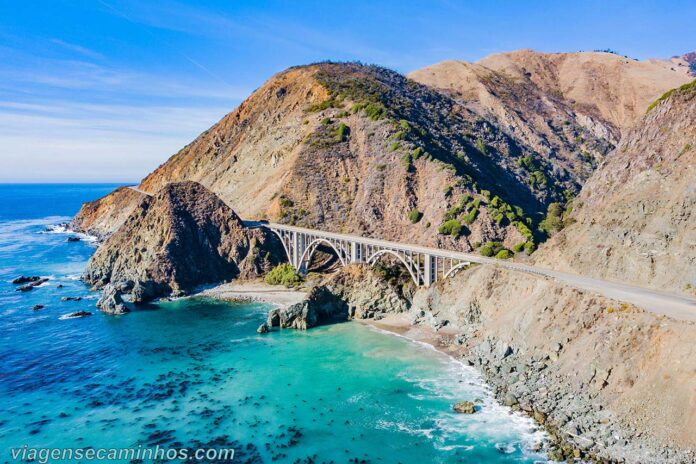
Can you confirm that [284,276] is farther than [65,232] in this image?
No

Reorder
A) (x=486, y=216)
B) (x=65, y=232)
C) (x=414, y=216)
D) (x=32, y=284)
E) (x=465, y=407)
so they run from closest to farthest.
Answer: (x=465, y=407), (x=486, y=216), (x=414, y=216), (x=32, y=284), (x=65, y=232)

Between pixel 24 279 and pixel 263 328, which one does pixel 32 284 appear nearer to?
pixel 24 279

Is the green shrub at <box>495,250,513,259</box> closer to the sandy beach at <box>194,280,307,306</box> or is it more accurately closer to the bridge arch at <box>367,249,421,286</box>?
the bridge arch at <box>367,249,421,286</box>

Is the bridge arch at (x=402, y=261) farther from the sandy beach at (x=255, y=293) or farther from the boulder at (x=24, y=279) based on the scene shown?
the boulder at (x=24, y=279)

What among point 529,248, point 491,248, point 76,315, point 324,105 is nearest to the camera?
point 529,248

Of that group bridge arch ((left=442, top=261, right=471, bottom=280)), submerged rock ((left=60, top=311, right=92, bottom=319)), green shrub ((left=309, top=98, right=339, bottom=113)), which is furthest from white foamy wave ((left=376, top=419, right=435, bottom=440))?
green shrub ((left=309, top=98, right=339, bottom=113))

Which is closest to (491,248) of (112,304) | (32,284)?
(112,304)
